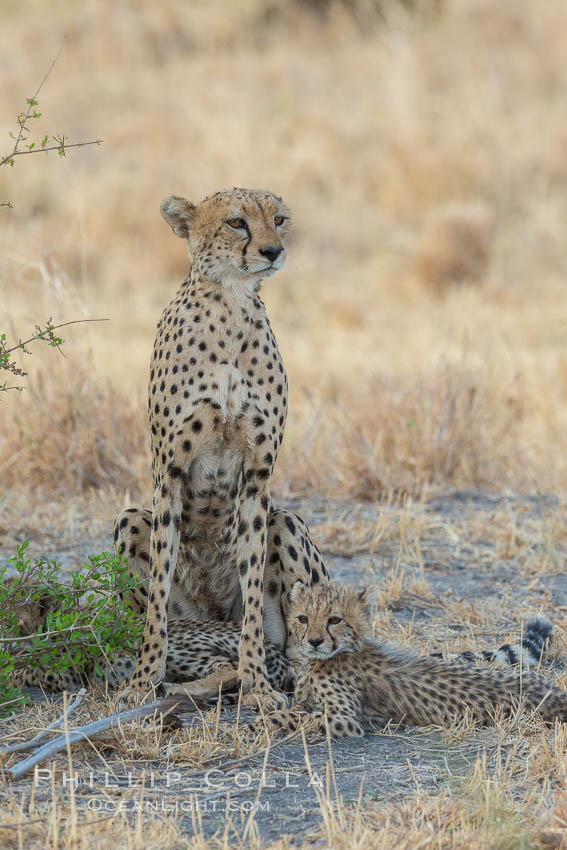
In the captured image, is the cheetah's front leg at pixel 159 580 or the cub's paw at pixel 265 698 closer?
the cub's paw at pixel 265 698

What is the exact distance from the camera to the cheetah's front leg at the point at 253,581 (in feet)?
11.7

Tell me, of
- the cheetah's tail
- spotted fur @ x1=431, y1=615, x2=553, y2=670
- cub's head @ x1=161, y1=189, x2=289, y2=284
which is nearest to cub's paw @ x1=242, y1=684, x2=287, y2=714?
spotted fur @ x1=431, y1=615, x2=553, y2=670

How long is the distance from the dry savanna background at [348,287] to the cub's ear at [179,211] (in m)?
0.41

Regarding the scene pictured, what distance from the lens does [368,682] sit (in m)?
3.40

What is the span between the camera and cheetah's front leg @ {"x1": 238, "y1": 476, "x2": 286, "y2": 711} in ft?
11.7

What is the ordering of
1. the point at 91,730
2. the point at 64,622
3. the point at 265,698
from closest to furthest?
the point at 91,730 → the point at 64,622 → the point at 265,698

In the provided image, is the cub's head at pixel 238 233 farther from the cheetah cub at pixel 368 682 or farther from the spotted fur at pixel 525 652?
the spotted fur at pixel 525 652

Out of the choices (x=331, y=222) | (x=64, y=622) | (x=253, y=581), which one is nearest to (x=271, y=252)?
(x=253, y=581)

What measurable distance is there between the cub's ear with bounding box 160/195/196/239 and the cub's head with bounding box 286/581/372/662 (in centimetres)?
114

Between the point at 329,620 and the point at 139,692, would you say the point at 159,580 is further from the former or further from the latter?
Answer: the point at 329,620

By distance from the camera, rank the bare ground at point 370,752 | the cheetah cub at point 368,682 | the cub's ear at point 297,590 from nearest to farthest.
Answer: the bare ground at point 370,752, the cheetah cub at point 368,682, the cub's ear at point 297,590

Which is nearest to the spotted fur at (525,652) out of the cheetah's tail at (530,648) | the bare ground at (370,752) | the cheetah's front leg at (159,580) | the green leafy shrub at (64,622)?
the cheetah's tail at (530,648)

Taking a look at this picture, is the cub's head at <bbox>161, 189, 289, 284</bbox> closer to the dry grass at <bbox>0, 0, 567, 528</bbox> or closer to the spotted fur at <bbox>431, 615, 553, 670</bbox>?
the dry grass at <bbox>0, 0, 567, 528</bbox>

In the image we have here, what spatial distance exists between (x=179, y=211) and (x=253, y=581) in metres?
1.11
